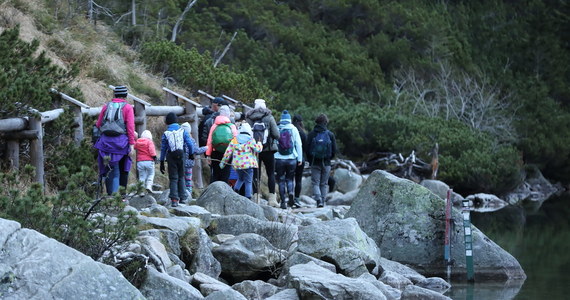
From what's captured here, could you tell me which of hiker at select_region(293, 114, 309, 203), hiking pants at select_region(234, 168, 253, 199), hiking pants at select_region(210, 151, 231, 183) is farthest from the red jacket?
hiker at select_region(293, 114, 309, 203)

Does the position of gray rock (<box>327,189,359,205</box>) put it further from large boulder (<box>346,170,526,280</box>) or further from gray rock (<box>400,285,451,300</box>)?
gray rock (<box>400,285,451,300</box>)

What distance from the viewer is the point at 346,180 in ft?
82.5

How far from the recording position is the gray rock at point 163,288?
8.14 meters

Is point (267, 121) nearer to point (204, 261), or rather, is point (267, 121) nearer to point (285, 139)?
point (285, 139)

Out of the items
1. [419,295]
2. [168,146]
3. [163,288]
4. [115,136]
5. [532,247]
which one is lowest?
Result: [532,247]

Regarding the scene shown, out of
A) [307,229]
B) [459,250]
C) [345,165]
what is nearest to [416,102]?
[345,165]

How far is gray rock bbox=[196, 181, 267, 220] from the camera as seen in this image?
1250 cm

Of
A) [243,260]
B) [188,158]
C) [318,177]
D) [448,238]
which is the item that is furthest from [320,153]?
[243,260]

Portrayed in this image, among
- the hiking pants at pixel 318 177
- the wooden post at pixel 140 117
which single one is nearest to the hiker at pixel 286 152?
the hiking pants at pixel 318 177

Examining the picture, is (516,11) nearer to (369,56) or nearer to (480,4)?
(480,4)

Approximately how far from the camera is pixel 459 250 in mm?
13555

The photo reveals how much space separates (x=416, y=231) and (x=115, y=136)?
430 centimetres

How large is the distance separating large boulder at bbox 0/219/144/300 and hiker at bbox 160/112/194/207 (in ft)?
19.1

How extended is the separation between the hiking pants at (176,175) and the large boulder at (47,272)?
589 cm
